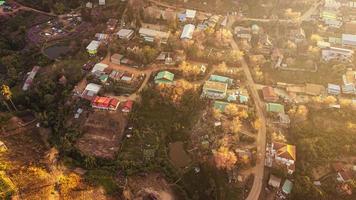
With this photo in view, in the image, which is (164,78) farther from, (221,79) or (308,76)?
(308,76)

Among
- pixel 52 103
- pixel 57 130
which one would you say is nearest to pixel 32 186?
pixel 57 130

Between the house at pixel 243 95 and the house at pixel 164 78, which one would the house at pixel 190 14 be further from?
the house at pixel 243 95

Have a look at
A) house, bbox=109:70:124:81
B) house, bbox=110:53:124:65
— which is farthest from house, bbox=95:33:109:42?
house, bbox=109:70:124:81

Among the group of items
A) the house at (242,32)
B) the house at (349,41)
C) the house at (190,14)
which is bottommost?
the house at (242,32)

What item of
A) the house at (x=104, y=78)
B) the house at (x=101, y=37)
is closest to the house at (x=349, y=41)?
the house at (x=104, y=78)

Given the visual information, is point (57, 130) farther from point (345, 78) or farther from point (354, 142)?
point (345, 78)
